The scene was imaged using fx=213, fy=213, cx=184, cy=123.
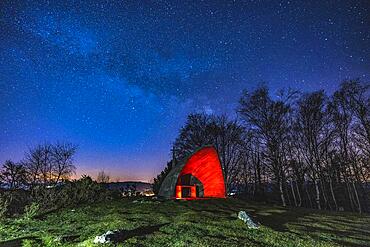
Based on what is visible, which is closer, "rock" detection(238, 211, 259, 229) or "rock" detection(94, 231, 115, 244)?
"rock" detection(94, 231, 115, 244)

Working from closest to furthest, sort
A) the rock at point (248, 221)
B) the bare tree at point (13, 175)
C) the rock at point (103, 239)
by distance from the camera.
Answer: the rock at point (103, 239)
the rock at point (248, 221)
the bare tree at point (13, 175)

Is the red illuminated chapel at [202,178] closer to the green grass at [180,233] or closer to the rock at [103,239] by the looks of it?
the green grass at [180,233]

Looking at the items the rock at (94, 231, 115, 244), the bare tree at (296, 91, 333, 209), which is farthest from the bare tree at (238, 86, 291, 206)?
the rock at (94, 231, 115, 244)

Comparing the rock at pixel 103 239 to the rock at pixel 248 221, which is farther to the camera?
the rock at pixel 248 221

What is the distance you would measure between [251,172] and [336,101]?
69.8 ft

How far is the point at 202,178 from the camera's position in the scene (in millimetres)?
28672

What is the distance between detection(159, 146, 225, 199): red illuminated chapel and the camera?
26.2 meters

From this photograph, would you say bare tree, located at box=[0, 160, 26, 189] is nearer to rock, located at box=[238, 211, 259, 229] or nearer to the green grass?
the green grass

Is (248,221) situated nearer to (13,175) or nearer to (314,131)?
(314,131)

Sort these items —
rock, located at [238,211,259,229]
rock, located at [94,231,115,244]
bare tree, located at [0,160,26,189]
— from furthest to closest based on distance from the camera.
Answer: bare tree, located at [0,160,26,189], rock, located at [238,211,259,229], rock, located at [94,231,115,244]

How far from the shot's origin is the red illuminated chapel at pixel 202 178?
26.2m

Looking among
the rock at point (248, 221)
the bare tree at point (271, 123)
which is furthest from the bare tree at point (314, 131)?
the rock at point (248, 221)

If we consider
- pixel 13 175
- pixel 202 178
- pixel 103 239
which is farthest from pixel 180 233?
pixel 13 175

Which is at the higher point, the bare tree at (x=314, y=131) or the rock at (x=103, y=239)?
the bare tree at (x=314, y=131)
